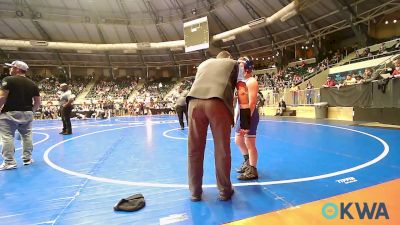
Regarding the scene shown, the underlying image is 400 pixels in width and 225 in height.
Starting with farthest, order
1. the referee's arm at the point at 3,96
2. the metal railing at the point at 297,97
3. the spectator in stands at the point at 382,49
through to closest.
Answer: the spectator in stands at the point at 382,49 → the metal railing at the point at 297,97 → the referee's arm at the point at 3,96

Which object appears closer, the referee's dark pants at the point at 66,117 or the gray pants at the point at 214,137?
the gray pants at the point at 214,137

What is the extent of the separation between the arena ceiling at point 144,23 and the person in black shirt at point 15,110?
2434 cm

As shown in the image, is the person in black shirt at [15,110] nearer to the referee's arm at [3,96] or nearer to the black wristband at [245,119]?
the referee's arm at [3,96]

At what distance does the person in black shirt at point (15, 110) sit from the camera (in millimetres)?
4848

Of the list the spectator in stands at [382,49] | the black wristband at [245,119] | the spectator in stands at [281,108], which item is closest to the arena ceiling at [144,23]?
the spectator in stands at [382,49]

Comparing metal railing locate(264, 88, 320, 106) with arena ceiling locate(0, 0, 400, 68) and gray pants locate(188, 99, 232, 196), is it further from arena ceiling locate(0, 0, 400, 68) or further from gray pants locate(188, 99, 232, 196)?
gray pants locate(188, 99, 232, 196)

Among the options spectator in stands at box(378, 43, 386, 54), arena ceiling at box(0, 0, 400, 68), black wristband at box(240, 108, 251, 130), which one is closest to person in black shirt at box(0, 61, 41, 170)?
black wristband at box(240, 108, 251, 130)

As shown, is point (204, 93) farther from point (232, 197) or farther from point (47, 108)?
point (47, 108)

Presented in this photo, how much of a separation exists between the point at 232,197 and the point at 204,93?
1.29 m

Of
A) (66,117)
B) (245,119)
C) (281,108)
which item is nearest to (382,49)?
(281,108)

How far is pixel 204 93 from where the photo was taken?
320cm

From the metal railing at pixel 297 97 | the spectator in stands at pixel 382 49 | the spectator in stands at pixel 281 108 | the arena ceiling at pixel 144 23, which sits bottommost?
the spectator in stands at pixel 281 108

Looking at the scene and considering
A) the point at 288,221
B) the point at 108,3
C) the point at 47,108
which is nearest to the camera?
the point at 288,221

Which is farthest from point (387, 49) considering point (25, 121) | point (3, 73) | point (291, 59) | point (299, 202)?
point (3, 73)
